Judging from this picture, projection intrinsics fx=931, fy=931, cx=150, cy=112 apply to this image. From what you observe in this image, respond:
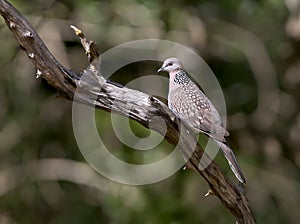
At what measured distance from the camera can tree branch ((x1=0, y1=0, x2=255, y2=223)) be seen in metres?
3.67

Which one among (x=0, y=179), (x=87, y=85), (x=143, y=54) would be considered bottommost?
(x=0, y=179)

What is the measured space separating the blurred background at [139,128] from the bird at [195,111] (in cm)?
354

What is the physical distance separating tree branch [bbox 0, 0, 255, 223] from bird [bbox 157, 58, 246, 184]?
0.37ft

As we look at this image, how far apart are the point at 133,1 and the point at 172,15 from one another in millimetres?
371

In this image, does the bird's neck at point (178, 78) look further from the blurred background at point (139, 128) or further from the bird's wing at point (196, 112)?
the blurred background at point (139, 128)

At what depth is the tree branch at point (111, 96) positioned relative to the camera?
3.67 m

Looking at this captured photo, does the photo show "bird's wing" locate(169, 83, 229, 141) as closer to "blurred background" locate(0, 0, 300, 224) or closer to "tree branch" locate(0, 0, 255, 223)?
"tree branch" locate(0, 0, 255, 223)

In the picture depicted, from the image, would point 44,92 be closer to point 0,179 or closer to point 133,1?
point 0,179

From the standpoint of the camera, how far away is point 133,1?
26.8 feet

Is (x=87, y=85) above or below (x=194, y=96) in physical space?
above

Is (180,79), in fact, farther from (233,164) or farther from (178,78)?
(233,164)

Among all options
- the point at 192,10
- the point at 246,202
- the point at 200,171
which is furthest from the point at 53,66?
the point at 192,10

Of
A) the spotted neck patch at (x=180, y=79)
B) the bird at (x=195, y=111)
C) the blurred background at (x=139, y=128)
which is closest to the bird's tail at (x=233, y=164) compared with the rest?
the bird at (x=195, y=111)

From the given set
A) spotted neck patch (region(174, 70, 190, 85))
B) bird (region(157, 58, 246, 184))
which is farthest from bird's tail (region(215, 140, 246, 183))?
spotted neck patch (region(174, 70, 190, 85))
